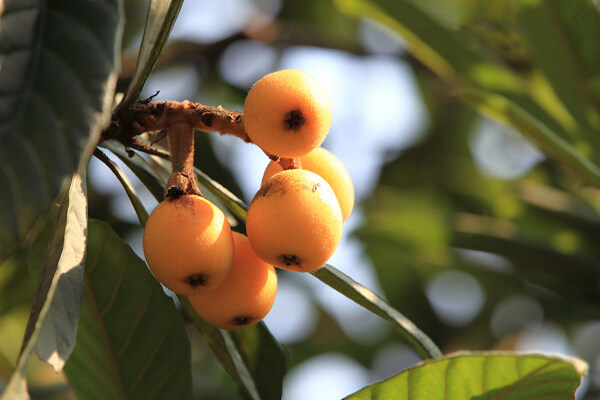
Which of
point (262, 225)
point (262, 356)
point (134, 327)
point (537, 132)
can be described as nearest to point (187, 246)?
point (262, 225)

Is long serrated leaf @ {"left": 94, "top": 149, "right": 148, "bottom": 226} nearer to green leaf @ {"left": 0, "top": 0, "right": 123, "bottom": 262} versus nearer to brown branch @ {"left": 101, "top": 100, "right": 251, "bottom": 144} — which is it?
brown branch @ {"left": 101, "top": 100, "right": 251, "bottom": 144}

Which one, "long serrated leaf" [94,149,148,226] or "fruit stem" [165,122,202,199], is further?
"long serrated leaf" [94,149,148,226]

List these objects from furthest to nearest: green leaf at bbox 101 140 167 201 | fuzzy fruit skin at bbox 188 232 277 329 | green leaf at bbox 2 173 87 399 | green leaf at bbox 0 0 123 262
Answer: green leaf at bbox 101 140 167 201 → fuzzy fruit skin at bbox 188 232 277 329 → green leaf at bbox 2 173 87 399 → green leaf at bbox 0 0 123 262

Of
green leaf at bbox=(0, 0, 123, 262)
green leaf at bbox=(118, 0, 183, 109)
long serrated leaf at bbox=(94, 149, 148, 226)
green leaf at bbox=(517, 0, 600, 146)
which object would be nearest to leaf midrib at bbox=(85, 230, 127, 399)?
long serrated leaf at bbox=(94, 149, 148, 226)

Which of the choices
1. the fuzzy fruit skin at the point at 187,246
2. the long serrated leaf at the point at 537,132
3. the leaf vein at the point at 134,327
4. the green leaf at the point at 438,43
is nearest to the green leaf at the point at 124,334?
the leaf vein at the point at 134,327

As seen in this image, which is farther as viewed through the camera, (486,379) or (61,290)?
(486,379)

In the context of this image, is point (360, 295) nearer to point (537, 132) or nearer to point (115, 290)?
point (115, 290)

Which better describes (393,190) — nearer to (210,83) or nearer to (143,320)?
(210,83)

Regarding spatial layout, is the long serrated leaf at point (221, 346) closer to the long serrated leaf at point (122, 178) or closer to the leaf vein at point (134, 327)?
the leaf vein at point (134, 327)
